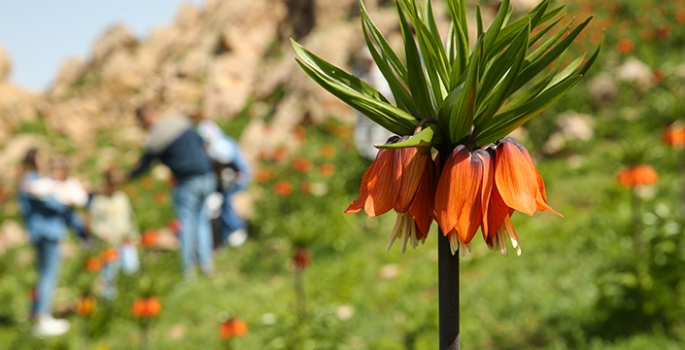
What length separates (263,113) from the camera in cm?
1095

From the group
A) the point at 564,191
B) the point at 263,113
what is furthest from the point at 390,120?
the point at 263,113

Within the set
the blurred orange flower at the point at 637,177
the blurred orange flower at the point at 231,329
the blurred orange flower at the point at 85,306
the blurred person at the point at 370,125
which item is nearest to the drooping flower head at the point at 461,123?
the blurred orange flower at the point at 231,329

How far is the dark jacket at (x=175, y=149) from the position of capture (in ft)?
17.5

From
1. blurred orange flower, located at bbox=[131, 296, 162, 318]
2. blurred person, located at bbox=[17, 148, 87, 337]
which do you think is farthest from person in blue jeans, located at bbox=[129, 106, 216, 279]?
blurred orange flower, located at bbox=[131, 296, 162, 318]

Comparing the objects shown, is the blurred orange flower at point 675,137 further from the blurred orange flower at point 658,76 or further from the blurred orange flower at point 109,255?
the blurred orange flower at point 109,255

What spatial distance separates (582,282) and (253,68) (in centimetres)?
A: 1213

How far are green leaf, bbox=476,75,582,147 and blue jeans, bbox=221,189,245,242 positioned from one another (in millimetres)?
5876

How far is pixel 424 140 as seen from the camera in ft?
2.42

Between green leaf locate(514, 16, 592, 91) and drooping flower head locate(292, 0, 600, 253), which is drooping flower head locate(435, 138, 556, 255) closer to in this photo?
drooping flower head locate(292, 0, 600, 253)

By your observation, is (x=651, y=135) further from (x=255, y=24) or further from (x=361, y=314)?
(x=255, y=24)

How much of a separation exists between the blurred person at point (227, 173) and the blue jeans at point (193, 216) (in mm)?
319

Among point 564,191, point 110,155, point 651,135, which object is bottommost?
point 564,191

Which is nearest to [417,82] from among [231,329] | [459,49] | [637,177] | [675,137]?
[459,49]

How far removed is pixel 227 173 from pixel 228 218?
27.4 inches
